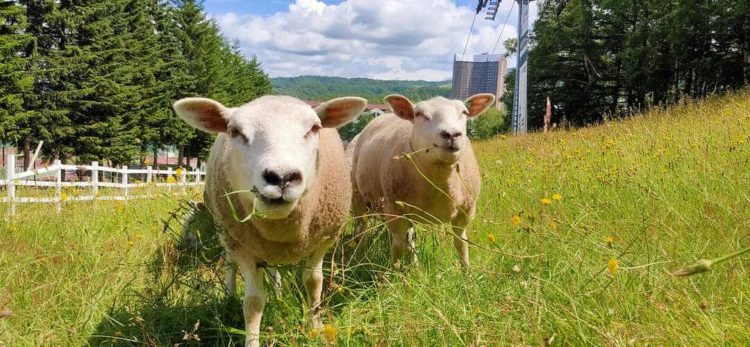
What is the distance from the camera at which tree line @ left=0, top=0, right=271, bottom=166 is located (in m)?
21.5

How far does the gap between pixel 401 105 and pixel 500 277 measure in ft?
7.57

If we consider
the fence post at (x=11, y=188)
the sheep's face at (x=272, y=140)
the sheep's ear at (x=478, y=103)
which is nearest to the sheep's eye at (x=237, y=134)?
the sheep's face at (x=272, y=140)

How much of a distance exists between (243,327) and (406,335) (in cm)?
164

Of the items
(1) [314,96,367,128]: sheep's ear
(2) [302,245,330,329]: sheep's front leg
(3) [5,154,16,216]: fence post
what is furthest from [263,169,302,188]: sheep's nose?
(3) [5,154,16,216]: fence post

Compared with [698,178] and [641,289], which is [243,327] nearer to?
[641,289]

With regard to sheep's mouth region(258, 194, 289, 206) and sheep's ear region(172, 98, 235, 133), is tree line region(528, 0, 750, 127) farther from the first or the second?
sheep's mouth region(258, 194, 289, 206)

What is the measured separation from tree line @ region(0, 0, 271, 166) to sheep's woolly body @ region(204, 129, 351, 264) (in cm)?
1916

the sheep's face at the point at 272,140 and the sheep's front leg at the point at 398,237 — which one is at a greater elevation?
the sheep's face at the point at 272,140

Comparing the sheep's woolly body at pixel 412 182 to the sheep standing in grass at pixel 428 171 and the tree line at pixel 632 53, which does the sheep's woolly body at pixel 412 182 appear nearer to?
the sheep standing in grass at pixel 428 171

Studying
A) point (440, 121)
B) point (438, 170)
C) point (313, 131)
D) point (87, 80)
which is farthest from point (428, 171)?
point (87, 80)

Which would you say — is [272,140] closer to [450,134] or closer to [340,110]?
[340,110]

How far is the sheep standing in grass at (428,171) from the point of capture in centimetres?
390

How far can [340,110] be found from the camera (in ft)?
10.7

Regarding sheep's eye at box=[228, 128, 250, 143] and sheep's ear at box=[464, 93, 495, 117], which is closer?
sheep's eye at box=[228, 128, 250, 143]
